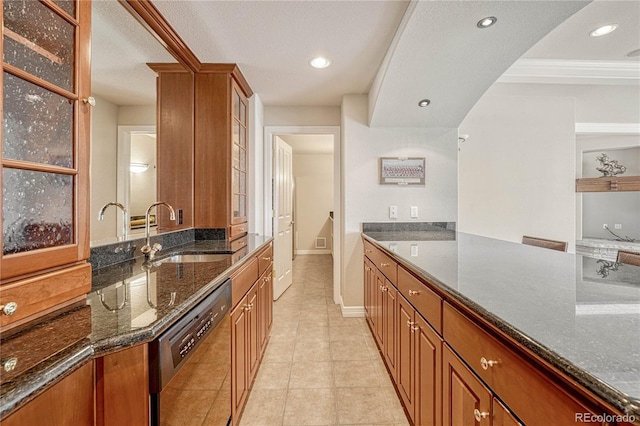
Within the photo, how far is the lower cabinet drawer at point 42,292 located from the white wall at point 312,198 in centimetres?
579

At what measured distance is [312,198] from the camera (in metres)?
6.71

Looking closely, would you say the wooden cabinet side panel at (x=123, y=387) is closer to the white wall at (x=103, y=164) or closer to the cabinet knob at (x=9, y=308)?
the cabinet knob at (x=9, y=308)

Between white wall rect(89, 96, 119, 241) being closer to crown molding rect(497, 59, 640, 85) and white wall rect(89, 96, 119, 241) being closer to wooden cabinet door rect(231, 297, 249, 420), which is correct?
wooden cabinet door rect(231, 297, 249, 420)

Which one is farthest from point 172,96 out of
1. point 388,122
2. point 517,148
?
point 517,148

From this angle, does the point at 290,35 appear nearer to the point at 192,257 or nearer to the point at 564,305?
the point at 192,257

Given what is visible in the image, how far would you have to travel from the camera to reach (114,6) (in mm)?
1637

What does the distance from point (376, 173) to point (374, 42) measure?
1.33m

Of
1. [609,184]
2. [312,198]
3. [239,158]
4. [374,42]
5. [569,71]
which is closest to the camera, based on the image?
[374,42]

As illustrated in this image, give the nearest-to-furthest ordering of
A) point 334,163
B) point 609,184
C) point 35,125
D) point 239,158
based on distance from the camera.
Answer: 1. point 35,125
2. point 239,158
3. point 334,163
4. point 609,184

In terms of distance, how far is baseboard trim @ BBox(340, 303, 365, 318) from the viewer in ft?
10.2

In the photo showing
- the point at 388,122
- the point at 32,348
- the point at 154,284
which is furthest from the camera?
the point at 388,122

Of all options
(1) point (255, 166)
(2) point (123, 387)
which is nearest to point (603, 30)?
(1) point (255, 166)

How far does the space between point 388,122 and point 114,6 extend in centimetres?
234

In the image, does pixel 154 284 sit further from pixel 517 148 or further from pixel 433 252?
pixel 517 148
